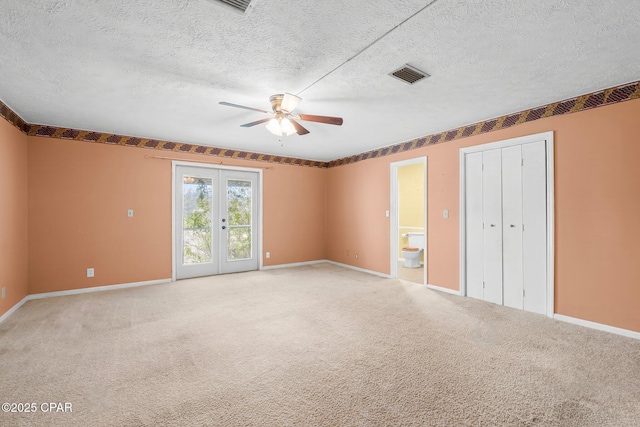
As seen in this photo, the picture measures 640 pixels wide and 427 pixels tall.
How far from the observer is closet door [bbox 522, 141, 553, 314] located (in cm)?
351

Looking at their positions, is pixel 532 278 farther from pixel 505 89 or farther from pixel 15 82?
pixel 15 82

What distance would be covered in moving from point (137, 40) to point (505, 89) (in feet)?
11.1

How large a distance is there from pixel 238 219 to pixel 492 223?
4.58m

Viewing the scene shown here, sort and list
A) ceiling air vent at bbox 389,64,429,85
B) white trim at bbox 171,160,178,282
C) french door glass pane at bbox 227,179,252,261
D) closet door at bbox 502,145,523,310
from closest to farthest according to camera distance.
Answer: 1. ceiling air vent at bbox 389,64,429,85
2. closet door at bbox 502,145,523,310
3. white trim at bbox 171,160,178,282
4. french door glass pane at bbox 227,179,252,261

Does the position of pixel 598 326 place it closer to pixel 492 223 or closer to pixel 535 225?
pixel 535 225

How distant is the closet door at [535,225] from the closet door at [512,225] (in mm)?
58

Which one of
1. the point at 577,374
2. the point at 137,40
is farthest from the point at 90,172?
the point at 577,374

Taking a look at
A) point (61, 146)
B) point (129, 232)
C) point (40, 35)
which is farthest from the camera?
point (129, 232)

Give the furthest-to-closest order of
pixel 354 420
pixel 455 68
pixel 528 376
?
pixel 455 68 → pixel 528 376 → pixel 354 420

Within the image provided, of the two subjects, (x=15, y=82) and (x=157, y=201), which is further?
(x=157, y=201)

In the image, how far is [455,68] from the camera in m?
2.53

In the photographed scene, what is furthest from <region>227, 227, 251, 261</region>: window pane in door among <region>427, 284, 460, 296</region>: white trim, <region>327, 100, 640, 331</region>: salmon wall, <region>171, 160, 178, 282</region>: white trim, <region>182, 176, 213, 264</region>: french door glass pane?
<region>327, 100, 640, 331</region>: salmon wall

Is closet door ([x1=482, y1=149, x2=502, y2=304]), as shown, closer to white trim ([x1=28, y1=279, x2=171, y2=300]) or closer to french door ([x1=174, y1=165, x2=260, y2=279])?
french door ([x1=174, y1=165, x2=260, y2=279])

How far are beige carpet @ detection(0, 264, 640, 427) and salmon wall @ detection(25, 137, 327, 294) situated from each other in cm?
69
